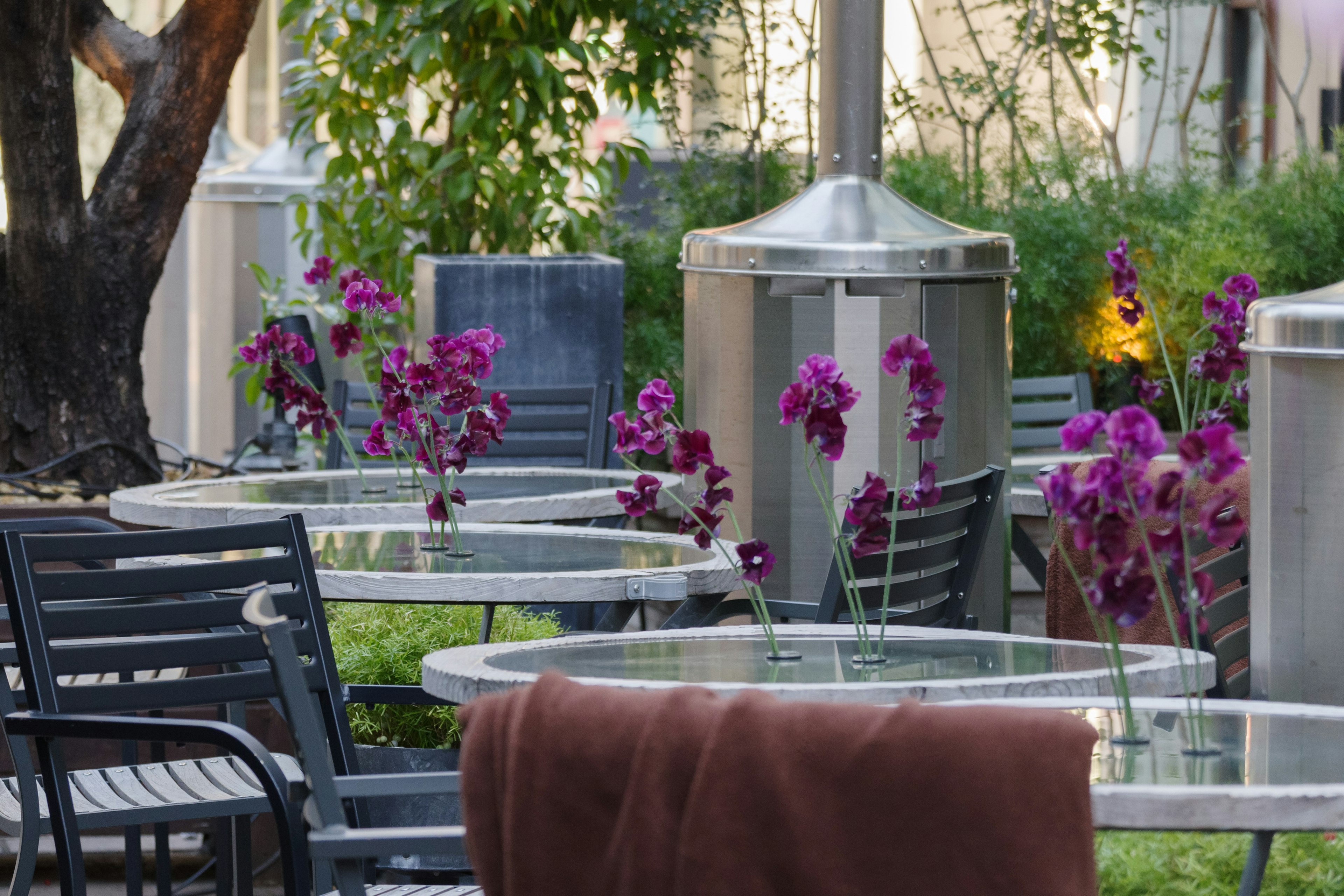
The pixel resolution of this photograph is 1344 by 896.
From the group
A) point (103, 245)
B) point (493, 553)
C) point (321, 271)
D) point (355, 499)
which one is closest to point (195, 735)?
point (493, 553)

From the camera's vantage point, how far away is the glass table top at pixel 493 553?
3121 millimetres

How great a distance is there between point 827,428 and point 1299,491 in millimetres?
846

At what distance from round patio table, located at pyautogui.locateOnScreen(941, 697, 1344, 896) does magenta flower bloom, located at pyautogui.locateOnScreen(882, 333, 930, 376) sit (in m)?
0.43

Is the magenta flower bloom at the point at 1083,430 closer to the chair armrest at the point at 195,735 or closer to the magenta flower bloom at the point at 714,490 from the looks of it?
the magenta flower bloom at the point at 714,490

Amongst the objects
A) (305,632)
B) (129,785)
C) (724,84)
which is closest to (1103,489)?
(305,632)

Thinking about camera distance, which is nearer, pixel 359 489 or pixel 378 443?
pixel 378 443

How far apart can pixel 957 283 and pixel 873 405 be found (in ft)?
1.13

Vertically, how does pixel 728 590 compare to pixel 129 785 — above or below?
above

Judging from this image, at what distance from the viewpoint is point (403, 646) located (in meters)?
3.28

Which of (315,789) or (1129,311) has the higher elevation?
(1129,311)

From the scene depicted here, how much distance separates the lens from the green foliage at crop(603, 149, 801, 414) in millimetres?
6285

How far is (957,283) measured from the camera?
13.1 ft

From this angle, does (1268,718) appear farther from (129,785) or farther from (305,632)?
(129,785)

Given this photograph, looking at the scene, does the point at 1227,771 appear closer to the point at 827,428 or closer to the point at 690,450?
the point at 827,428
